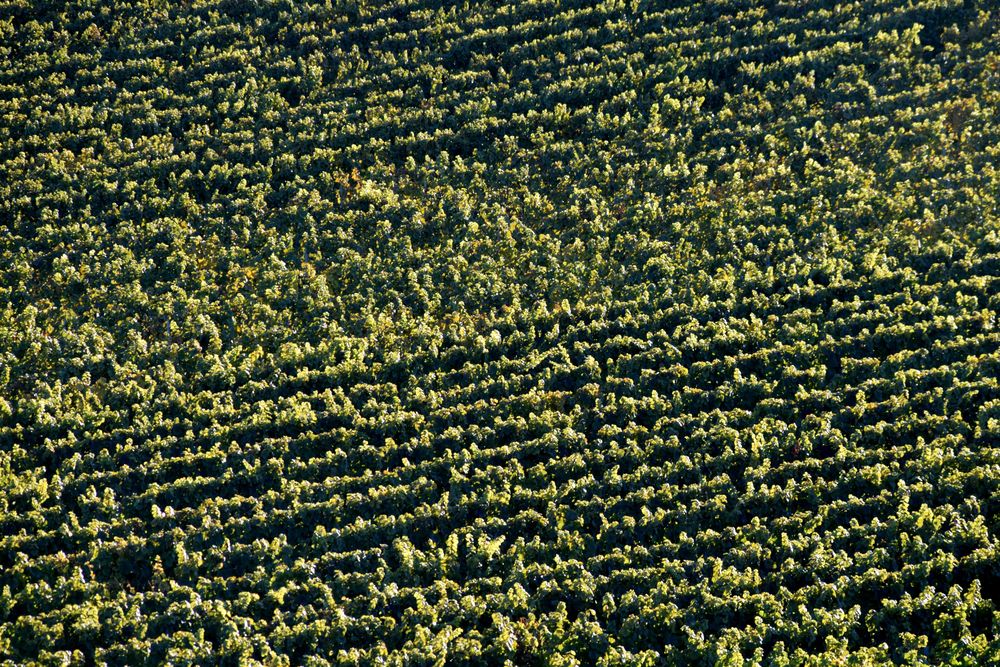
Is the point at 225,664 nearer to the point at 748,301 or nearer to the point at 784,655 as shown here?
the point at 784,655

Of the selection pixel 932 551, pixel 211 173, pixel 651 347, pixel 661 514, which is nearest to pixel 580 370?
pixel 651 347

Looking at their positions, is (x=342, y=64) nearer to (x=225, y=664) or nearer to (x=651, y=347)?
(x=651, y=347)

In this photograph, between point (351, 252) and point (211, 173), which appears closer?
point (351, 252)

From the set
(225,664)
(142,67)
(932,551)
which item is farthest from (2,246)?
(932,551)

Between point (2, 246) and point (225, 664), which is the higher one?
point (2, 246)

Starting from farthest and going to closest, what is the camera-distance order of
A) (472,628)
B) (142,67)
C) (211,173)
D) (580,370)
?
(142,67) → (211,173) → (580,370) → (472,628)

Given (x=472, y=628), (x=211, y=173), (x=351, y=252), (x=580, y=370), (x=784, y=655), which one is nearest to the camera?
(x=784, y=655)

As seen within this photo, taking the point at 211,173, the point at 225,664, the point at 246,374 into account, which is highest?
the point at 211,173
